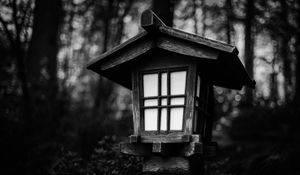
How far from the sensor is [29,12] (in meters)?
10.2

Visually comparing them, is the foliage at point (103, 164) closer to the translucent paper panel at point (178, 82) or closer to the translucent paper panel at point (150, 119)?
the translucent paper panel at point (150, 119)

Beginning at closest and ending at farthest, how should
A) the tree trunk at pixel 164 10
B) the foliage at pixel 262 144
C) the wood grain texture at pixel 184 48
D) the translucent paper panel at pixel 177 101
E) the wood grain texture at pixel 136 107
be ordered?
1. the wood grain texture at pixel 184 48
2. the translucent paper panel at pixel 177 101
3. the wood grain texture at pixel 136 107
4. the tree trunk at pixel 164 10
5. the foliage at pixel 262 144

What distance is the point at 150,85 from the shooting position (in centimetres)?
551

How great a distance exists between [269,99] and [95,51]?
988cm

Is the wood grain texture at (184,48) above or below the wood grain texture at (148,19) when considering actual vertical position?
below

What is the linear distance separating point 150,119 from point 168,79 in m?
0.70

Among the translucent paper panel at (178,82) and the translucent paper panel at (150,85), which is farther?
the translucent paper panel at (150,85)

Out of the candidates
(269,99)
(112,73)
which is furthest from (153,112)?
(269,99)

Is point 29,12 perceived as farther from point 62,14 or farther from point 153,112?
point 153,112

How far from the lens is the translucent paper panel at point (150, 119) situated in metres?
5.37

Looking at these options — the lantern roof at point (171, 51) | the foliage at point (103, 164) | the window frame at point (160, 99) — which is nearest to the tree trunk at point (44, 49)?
the foliage at point (103, 164)

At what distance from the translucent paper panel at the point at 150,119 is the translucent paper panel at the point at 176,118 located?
29 centimetres

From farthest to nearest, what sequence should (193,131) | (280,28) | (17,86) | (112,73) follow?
(17,86), (280,28), (112,73), (193,131)

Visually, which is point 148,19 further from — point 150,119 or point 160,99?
point 150,119
